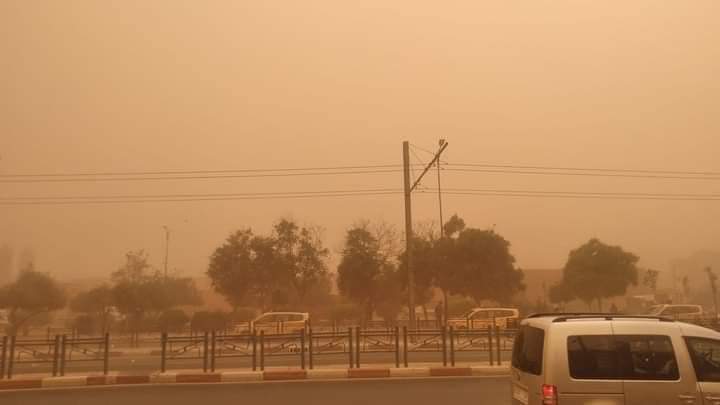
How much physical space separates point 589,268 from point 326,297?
21.5m

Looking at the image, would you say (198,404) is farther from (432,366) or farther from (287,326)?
(287,326)

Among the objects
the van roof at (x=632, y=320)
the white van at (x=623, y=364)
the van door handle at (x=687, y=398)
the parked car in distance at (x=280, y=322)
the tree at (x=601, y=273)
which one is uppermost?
the tree at (x=601, y=273)

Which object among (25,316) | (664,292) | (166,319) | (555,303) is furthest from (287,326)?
(664,292)

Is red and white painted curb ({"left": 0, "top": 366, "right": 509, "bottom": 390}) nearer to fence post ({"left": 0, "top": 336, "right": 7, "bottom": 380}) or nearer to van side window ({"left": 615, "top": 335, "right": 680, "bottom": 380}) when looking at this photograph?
fence post ({"left": 0, "top": 336, "right": 7, "bottom": 380})

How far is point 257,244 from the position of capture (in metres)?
44.8

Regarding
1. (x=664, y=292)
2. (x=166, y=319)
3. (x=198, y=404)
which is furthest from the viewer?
(x=664, y=292)

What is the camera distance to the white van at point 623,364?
23.0ft

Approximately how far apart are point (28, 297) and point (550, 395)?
40626 mm

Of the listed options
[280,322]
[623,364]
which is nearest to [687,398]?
[623,364]

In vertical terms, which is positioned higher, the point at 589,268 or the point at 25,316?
the point at 589,268

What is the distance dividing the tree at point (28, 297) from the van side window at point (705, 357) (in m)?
40.7

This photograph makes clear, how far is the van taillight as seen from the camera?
696 cm

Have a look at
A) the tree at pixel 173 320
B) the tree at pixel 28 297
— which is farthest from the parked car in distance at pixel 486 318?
the tree at pixel 28 297

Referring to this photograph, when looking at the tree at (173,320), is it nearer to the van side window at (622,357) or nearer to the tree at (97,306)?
the tree at (97,306)
